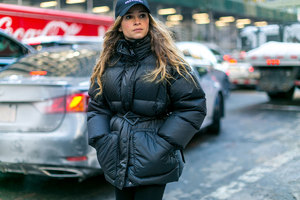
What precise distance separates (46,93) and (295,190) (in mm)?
2833

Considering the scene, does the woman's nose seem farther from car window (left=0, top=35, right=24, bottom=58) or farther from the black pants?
car window (left=0, top=35, right=24, bottom=58)

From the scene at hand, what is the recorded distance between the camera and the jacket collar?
2.39 meters

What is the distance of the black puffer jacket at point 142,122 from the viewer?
2250 millimetres

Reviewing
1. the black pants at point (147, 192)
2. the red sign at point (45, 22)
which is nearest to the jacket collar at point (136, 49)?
the black pants at point (147, 192)

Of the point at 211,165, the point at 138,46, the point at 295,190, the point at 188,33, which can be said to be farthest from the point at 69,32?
the point at 188,33

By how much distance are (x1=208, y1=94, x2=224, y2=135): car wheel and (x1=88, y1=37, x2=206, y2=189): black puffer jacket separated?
4689mm

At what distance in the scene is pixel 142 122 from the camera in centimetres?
234

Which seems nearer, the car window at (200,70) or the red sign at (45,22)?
the car window at (200,70)

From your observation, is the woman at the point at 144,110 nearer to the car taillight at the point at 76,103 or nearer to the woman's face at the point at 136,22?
the woman's face at the point at 136,22

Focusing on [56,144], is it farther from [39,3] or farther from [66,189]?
[39,3]

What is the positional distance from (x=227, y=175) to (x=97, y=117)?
282 cm

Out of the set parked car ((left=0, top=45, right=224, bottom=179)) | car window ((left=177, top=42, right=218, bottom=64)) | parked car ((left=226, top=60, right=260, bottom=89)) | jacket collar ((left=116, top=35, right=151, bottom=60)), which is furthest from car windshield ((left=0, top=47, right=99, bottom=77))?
parked car ((left=226, top=60, right=260, bottom=89))

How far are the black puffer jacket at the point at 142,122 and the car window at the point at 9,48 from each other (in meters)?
5.07

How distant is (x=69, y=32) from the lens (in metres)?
12.7
